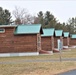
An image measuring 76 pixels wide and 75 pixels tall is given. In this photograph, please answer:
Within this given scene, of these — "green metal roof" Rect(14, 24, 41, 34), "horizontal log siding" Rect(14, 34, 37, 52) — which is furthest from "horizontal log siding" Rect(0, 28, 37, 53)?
"green metal roof" Rect(14, 24, 41, 34)

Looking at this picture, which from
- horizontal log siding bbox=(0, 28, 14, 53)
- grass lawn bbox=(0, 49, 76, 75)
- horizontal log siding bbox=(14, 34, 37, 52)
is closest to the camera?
grass lawn bbox=(0, 49, 76, 75)

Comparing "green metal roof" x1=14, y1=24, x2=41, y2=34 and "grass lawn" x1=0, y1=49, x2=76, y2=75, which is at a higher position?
"green metal roof" x1=14, y1=24, x2=41, y2=34

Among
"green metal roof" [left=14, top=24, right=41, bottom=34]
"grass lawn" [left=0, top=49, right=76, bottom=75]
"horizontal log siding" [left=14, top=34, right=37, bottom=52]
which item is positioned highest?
"green metal roof" [left=14, top=24, right=41, bottom=34]

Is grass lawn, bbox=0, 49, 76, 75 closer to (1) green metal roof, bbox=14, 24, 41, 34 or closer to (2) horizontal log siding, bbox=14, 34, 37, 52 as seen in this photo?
(2) horizontal log siding, bbox=14, 34, 37, 52

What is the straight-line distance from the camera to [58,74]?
1912 cm

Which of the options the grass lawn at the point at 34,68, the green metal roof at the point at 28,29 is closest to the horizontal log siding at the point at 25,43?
the green metal roof at the point at 28,29

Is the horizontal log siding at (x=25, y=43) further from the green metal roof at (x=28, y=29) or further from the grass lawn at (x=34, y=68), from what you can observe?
the grass lawn at (x=34, y=68)

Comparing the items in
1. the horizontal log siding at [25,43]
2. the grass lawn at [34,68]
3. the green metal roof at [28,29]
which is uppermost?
the green metal roof at [28,29]

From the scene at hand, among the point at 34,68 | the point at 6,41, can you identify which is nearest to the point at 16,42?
the point at 6,41

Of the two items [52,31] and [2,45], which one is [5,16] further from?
[2,45]

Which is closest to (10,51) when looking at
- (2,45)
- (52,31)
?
(2,45)

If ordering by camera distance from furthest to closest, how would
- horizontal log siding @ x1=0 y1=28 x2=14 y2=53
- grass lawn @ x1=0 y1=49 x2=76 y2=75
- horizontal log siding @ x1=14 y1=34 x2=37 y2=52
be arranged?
horizontal log siding @ x1=14 y1=34 x2=37 y2=52
horizontal log siding @ x1=0 y1=28 x2=14 y2=53
grass lawn @ x1=0 y1=49 x2=76 y2=75

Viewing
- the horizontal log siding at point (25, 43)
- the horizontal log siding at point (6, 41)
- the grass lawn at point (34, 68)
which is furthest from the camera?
the horizontal log siding at point (25, 43)

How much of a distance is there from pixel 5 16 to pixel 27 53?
76.5 metres
